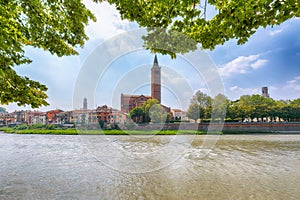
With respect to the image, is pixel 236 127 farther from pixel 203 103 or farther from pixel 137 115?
pixel 137 115

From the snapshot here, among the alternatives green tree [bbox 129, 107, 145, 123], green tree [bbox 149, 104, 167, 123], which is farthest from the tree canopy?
green tree [bbox 129, 107, 145, 123]

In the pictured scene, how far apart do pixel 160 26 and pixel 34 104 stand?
2789 mm

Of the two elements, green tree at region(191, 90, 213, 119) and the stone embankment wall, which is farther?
green tree at region(191, 90, 213, 119)

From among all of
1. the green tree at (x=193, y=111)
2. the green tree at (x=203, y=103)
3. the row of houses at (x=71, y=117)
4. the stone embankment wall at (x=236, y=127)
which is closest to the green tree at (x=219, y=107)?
the green tree at (x=203, y=103)

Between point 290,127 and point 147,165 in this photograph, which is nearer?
point 147,165

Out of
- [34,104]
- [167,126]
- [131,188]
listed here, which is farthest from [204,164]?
[167,126]

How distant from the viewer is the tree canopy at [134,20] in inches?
89.3

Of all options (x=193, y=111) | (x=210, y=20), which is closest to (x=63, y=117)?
(x=193, y=111)

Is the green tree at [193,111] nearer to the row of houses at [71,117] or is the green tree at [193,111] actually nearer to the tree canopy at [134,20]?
the row of houses at [71,117]

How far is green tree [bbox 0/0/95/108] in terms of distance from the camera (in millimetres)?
3211

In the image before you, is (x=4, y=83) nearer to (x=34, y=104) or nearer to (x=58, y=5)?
(x=34, y=104)

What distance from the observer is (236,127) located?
1187 inches

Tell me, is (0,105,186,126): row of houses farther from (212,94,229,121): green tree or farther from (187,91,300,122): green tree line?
(212,94,229,121): green tree

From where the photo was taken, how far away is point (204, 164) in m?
6.78
